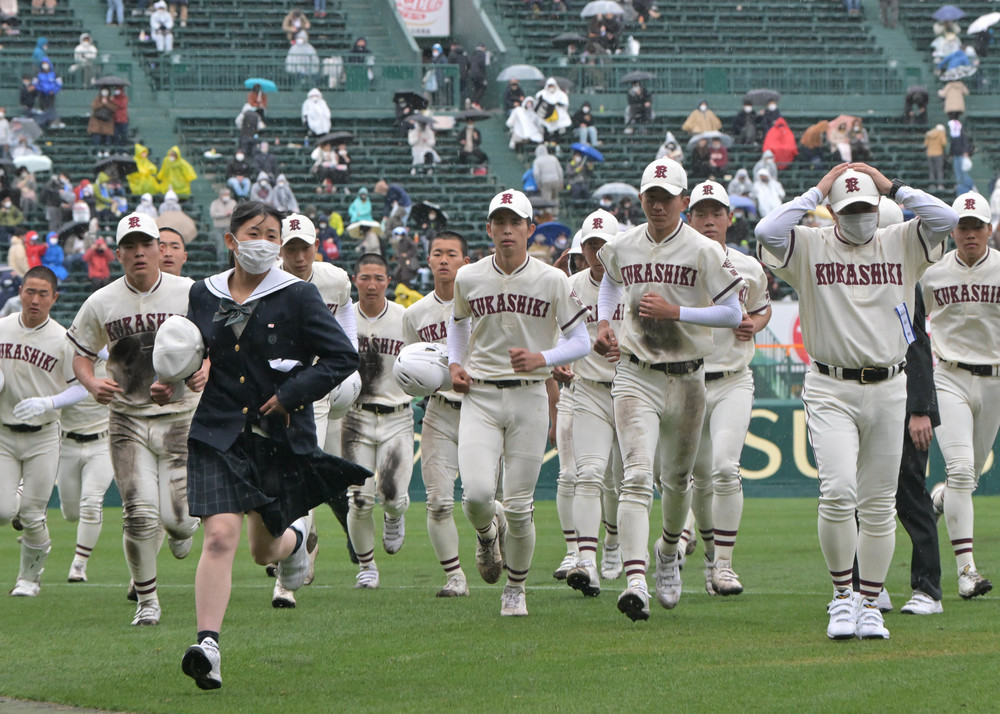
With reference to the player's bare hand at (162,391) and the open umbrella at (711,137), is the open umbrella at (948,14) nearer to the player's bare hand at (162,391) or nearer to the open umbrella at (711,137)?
the open umbrella at (711,137)

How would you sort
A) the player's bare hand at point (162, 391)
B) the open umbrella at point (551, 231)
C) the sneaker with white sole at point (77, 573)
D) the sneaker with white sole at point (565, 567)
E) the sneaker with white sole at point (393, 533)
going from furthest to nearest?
the open umbrella at point (551, 231)
the sneaker with white sole at point (77, 573)
the sneaker with white sole at point (393, 533)
the sneaker with white sole at point (565, 567)
the player's bare hand at point (162, 391)

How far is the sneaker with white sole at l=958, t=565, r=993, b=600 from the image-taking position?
1016 cm

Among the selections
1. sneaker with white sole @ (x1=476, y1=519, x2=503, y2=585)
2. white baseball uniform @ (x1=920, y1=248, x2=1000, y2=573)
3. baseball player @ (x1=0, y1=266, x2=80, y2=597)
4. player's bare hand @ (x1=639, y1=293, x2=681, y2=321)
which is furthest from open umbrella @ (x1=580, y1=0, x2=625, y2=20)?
player's bare hand @ (x1=639, y1=293, x2=681, y2=321)

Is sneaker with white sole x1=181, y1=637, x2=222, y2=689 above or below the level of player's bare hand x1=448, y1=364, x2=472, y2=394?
below

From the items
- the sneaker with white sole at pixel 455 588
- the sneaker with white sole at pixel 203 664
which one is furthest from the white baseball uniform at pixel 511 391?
the sneaker with white sole at pixel 203 664

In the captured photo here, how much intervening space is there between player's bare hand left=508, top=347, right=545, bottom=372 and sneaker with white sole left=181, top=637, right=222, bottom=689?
3148mm

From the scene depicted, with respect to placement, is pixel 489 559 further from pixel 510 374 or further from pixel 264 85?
pixel 264 85

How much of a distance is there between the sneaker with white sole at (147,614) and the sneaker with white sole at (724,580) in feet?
13.0

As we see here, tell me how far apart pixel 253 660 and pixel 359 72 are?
1220 inches

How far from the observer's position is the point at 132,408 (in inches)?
387

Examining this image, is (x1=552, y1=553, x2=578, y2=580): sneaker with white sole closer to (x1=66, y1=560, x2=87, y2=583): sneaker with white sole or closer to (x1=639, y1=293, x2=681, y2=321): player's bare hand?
(x1=639, y1=293, x2=681, y2=321): player's bare hand

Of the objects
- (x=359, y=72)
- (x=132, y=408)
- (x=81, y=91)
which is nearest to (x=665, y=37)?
(x=359, y=72)

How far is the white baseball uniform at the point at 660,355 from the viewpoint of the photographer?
9344mm

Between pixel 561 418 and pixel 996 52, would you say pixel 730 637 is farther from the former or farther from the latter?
pixel 996 52
